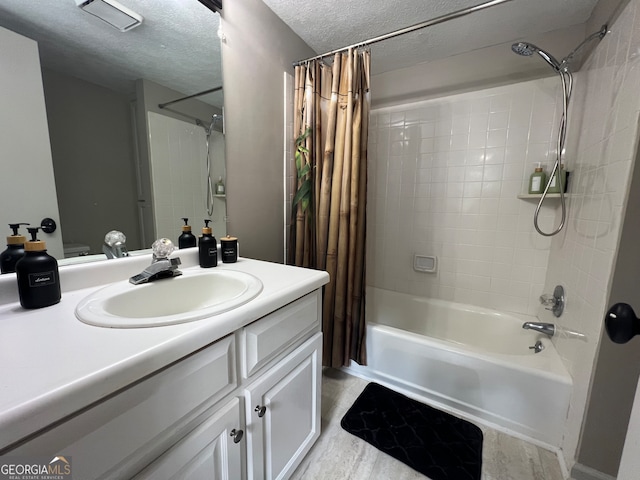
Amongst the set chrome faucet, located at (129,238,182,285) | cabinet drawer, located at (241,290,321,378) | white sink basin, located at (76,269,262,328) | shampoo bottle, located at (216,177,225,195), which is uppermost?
shampoo bottle, located at (216,177,225,195)

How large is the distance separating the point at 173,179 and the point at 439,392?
171 cm

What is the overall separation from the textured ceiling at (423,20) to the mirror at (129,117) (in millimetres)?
590

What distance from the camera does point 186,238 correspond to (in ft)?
3.75

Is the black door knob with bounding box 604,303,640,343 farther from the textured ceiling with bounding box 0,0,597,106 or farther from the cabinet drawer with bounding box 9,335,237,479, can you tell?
the textured ceiling with bounding box 0,0,597,106

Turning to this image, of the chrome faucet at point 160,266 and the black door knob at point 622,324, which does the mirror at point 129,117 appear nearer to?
the chrome faucet at point 160,266

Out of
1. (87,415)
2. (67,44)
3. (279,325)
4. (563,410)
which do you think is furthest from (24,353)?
(563,410)

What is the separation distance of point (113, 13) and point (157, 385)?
1.17m

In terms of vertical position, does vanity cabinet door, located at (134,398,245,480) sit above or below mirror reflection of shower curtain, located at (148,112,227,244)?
below

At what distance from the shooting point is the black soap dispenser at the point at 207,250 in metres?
1.09

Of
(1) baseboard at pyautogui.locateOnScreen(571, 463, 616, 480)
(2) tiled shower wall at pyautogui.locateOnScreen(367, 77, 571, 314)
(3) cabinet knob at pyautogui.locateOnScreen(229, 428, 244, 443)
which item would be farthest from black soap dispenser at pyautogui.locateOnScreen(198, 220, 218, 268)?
(1) baseboard at pyautogui.locateOnScreen(571, 463, 616, 480)

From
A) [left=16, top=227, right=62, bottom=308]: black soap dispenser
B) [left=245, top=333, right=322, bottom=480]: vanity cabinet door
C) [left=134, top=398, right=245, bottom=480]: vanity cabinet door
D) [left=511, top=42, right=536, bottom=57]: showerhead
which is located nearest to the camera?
[left=134, top=398, right=245, bottom=480]: vanity cabinet door

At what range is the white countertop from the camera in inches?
14.2

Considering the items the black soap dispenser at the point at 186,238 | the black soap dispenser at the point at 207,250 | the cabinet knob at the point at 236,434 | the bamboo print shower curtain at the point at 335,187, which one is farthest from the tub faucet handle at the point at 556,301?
the black soap dispenser at the point at 186,238

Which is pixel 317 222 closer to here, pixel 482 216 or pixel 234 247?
pixel 234 247
